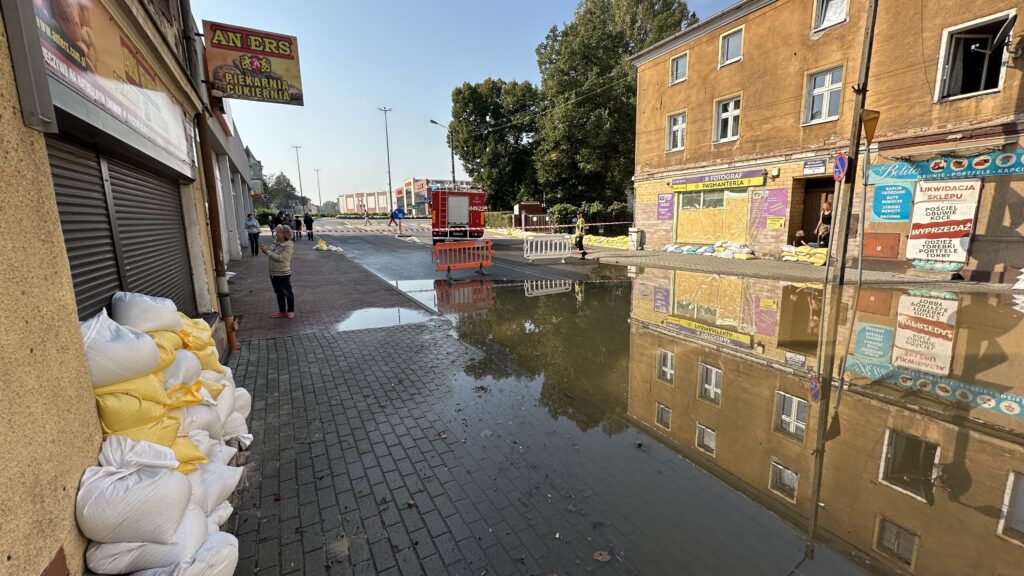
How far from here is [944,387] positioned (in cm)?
494

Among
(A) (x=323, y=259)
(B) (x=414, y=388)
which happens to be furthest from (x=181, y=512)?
(A) (x=323, y=259)

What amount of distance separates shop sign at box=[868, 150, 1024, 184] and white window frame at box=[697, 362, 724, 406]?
1073 centimetres

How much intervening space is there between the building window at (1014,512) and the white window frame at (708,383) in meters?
2.05

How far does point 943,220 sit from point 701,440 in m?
12.3

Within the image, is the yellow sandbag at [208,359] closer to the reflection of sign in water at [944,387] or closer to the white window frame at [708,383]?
the white window frame at [708,383]

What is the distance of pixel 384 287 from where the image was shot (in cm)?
1185

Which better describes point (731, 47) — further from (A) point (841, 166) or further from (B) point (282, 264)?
(B) point (282, 264)

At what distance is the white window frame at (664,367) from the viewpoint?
5.33 m

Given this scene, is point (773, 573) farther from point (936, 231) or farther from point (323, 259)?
point (323, 259)

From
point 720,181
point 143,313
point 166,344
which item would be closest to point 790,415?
point 166,344

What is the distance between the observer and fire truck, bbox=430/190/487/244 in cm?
2216

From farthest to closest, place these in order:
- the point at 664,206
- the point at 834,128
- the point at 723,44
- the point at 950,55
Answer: the point at 664,206 < the point at 723,44 < the point at 834,128 < the point at 950,55

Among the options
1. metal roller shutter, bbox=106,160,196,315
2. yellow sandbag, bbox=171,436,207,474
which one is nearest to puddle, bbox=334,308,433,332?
metal roller shutter, bbox=106,160,196,315

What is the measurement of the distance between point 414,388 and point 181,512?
3046 mm
